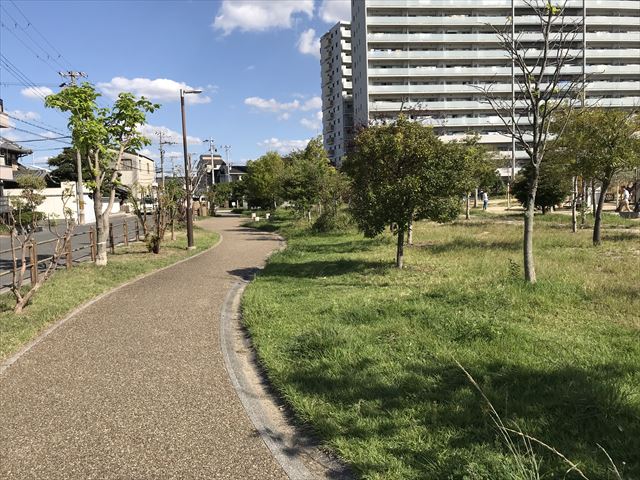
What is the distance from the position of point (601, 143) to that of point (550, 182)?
925 centimetres

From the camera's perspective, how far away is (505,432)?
10.9ft

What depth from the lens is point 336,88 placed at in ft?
271

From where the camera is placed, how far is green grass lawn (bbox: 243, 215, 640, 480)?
3289mm

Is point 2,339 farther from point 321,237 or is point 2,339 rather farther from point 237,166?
point 237,166

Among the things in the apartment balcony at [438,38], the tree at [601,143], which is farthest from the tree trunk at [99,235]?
the apartment balcony at [438,38]

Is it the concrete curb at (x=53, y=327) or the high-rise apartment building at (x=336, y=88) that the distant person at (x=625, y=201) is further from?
the high-rise apartment building at (x=336, y=88)

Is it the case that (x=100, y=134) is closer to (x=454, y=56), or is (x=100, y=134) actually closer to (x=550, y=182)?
(x=550, y=182)

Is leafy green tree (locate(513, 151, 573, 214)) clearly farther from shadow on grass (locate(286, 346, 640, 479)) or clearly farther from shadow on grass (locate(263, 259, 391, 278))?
shadow on grass (locate(286, 346, 640, 479))

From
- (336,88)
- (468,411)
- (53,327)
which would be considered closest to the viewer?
(468,411)

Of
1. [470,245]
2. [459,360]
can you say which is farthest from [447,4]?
[459,360]

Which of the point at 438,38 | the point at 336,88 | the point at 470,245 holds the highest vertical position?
the point at 438,38

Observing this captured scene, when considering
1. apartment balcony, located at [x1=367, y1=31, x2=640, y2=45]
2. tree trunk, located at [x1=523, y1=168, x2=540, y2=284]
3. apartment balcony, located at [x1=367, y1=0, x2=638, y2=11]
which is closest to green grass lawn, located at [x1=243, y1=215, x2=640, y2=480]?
tree trunk, located at [x1=523, y1=168, x2=540, y2=284]

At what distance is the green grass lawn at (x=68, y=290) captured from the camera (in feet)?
22.1

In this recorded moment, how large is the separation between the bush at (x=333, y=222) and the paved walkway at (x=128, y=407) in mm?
14998
